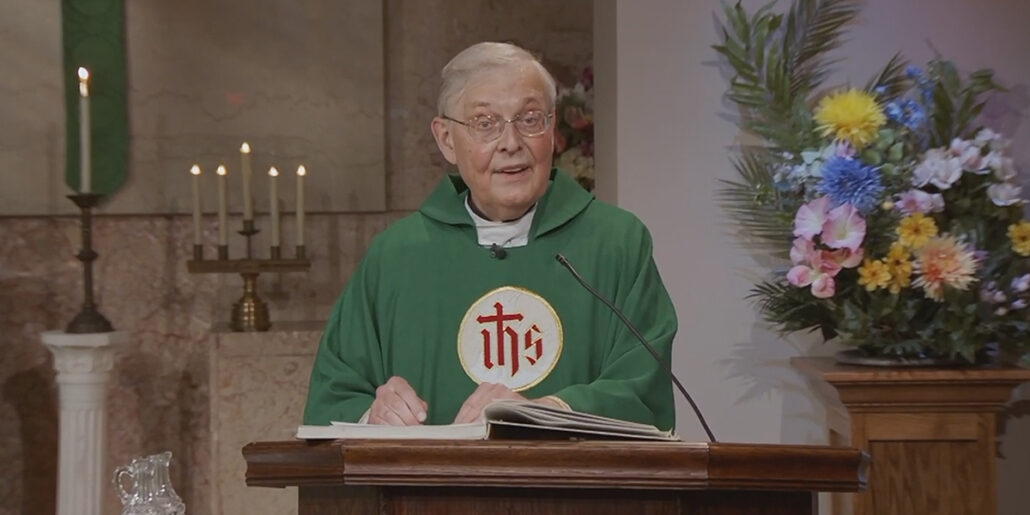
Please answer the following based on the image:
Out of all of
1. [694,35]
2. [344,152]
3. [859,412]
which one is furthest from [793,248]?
[344,152]

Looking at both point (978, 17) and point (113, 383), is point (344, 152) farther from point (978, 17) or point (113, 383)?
point (978, 17)

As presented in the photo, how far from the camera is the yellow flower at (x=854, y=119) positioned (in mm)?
3633

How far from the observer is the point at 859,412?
3535mm

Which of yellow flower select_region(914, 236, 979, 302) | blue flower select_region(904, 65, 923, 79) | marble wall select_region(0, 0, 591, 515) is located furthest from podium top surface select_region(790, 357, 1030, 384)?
marble wall select_region(0, 0, 591, 515)

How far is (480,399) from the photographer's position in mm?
2189

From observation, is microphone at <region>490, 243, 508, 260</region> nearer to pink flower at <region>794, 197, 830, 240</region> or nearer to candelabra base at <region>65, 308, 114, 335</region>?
pink flower at <region>794, 197, 830, 240</region>

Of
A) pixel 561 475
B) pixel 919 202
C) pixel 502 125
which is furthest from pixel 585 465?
pixel 919 202

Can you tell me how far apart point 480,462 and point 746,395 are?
2.52 metres

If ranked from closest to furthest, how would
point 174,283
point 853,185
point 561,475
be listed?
point 561,475
point 853,185
point 174,283

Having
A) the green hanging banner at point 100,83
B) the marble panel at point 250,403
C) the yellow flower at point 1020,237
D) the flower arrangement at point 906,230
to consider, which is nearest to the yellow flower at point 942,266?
the flower arrangement at point 906,230

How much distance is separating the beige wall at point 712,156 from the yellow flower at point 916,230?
0.69 m

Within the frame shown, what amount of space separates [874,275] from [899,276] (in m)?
0.06

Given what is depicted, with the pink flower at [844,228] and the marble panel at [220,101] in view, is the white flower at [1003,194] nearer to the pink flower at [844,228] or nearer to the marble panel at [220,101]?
the pink flower at [844,228]

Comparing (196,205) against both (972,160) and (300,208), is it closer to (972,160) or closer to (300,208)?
(300,208)
